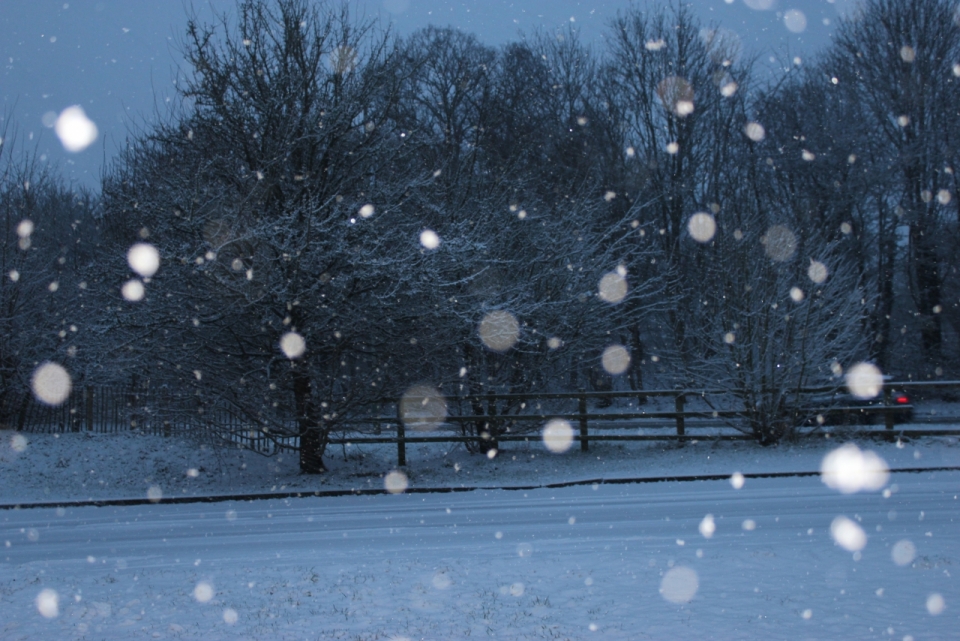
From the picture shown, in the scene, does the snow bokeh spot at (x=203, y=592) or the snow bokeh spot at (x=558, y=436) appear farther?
the snow bokeh spot at (x=558, y=436)

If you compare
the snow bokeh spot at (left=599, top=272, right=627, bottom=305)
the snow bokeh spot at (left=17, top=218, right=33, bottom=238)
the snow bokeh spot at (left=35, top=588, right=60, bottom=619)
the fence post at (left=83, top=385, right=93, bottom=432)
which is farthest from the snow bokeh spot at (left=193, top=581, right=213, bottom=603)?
the snow bokeh spot at (left=17, top=218, right=33, bottom=238)

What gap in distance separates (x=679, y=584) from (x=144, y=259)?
1187 centimetres

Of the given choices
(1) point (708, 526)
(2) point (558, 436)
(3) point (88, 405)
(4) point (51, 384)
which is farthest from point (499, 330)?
(4) point (51, 384)

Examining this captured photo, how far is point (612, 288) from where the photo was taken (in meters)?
20.1

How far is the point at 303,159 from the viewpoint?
16062mm

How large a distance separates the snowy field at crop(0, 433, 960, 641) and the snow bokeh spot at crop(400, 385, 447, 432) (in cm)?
206

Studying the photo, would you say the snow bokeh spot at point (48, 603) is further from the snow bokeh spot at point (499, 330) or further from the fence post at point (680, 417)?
the fence post at point (680, 417)

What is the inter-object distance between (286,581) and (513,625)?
2612mm

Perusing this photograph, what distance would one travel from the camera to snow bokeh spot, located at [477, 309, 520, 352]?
16.5m

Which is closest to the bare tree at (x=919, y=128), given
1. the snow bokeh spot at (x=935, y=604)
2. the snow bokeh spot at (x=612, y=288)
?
the snow bokeh spot at (x=612, y=288)

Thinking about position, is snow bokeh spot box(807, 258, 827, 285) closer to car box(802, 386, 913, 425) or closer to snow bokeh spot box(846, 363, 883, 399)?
snow bokeh spot box(846, 363, 883, 399)

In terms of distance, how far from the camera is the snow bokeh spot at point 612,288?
19.6 m

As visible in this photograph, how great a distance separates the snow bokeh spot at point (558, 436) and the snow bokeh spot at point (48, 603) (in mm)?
11891

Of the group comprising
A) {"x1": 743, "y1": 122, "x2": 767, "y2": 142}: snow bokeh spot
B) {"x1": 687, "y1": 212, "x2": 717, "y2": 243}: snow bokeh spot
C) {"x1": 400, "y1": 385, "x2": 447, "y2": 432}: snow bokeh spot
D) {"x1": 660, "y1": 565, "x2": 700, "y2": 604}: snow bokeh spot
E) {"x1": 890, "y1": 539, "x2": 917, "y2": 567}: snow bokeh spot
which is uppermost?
{"x1": 743, "y1": 122, "x2": 767, "y2": 142}: snow bokeh spot
